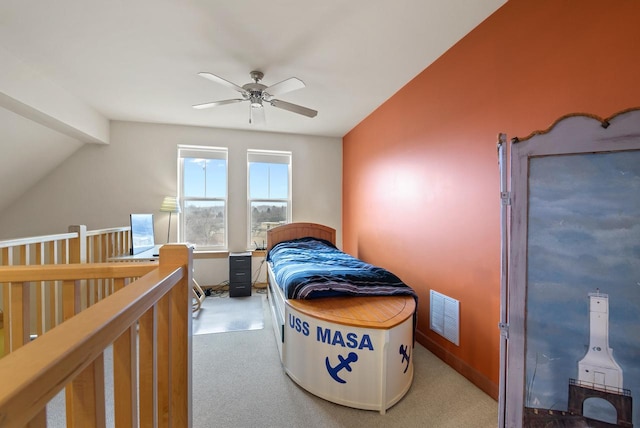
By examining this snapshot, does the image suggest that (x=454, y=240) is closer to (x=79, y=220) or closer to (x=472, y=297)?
(x=472, y=297)

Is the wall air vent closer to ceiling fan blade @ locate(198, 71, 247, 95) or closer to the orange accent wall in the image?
the orange accent wall

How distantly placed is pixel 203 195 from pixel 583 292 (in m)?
4.29

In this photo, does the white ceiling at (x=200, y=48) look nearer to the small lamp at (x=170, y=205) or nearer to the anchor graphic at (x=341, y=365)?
the small lamp at (x=170, y=205)

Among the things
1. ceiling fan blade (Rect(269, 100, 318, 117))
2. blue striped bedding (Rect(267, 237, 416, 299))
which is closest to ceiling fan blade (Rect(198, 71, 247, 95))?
ceiling fan blade (Rect(269, 100, 318, 117))

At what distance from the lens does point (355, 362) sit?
65.1 inches

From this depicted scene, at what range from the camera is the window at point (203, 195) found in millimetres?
4148

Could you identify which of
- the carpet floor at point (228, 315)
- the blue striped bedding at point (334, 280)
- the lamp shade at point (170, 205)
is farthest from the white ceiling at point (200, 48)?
the carpet floor at point (228, 315)

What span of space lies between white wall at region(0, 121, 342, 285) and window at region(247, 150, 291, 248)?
122 millimetres

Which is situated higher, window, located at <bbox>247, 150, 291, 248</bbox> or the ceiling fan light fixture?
the ceiling fan light fixture

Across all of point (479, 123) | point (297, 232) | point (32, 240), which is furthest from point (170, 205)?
point (479, 123)

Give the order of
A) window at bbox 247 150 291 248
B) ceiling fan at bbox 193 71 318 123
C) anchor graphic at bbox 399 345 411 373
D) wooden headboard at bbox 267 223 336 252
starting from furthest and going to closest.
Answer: window at bbox 247 150 291 248 → wooden headboard at bbox 267 223 336 252 → ceiling fan at bbox 193 71 318 123 → anchor graphic at bbox 399 345 411 373

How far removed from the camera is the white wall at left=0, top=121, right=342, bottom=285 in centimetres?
361

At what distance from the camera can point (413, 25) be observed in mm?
1902

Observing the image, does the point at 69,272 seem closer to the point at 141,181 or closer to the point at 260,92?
the point at 260,92
